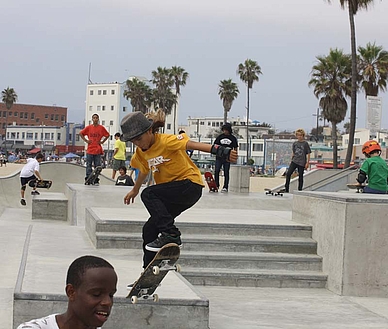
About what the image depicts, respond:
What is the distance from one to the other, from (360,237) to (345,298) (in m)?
0.70

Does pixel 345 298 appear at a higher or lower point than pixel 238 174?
lower

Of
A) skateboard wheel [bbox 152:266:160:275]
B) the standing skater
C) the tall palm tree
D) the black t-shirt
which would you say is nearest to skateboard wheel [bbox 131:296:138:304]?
skateboard wheel [bbox 152:266:160:275]

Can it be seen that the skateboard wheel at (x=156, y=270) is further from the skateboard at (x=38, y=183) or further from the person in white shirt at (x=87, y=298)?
the skateboard at (x=38, y=183)

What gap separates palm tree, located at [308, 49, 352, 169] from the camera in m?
42.8

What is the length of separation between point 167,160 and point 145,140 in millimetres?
297

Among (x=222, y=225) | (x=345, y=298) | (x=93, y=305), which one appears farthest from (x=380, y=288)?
(x=93, y=305)

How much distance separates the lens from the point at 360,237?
7.61m

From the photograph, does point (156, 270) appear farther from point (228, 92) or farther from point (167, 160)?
point (228, 92)

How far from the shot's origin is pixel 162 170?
585 cm

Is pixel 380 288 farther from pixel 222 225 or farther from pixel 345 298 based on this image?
pixel 222 225

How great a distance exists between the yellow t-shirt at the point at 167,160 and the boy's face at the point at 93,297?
9.35 ft

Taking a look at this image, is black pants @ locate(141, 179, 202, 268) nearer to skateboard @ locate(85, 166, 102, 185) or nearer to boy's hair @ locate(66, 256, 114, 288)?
boy's hair @ locate(66, 256, 114, 288)

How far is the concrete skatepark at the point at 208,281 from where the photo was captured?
5.31m

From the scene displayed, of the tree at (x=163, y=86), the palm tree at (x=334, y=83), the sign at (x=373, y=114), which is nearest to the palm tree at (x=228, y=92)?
the tree at (x=163, y=86)
